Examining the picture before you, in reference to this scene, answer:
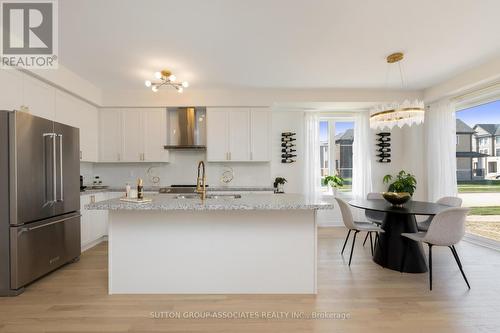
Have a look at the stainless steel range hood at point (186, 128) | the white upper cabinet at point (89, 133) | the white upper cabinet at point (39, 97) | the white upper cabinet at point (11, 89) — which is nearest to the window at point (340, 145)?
the stainless steel range hood at point (186, 128)

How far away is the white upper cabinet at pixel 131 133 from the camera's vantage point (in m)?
4.57

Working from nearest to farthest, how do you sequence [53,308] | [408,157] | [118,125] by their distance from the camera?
[53,308]
[118,125]
[408,157]

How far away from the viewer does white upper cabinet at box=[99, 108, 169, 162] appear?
15.0ft

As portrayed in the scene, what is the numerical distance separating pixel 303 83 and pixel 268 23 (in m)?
1.90

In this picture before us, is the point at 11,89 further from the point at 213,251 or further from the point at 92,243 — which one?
the point at 213,251

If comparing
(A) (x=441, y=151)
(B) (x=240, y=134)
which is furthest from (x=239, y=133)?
(A) (x=441, y=151)

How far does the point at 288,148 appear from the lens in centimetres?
515

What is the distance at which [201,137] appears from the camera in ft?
15.6

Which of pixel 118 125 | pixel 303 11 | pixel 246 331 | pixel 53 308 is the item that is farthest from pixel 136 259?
pixel 118 125

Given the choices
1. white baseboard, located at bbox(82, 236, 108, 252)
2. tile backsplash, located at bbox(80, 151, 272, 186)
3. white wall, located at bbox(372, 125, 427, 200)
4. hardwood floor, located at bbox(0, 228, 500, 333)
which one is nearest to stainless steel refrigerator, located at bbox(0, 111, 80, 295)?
hardwood floor, located at bbox(0, 228, 500, 333)

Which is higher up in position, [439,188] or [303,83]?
[303,83]

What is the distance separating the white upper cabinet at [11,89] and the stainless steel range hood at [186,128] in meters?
2.11

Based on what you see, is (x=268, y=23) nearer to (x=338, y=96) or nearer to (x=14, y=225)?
(x=338, y=96)

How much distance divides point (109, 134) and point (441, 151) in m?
6.12
